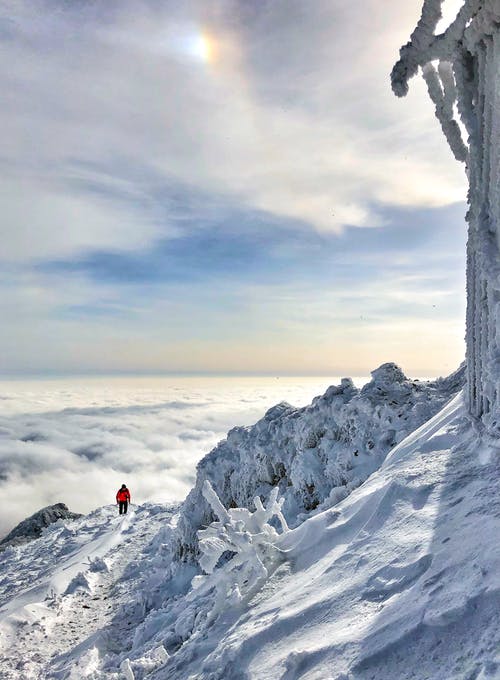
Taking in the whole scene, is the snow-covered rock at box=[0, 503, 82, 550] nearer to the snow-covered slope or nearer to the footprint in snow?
the snow-covered slope

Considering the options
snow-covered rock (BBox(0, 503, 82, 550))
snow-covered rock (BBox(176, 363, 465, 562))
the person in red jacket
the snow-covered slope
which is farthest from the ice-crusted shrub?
snow-covered rock (BBox(0, 503, 82, 550))

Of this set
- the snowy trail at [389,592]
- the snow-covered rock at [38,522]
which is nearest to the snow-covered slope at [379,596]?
the snowy trail at [389,592]

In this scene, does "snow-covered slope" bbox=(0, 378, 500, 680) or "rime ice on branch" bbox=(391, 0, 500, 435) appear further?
"rime ice on branch" bbox=(391, 0, 500, 435)

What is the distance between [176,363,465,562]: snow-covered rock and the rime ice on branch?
4.43m

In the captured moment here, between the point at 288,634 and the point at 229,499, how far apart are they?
12.1 metres

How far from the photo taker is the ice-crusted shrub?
6.27m

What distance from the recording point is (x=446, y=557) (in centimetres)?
412

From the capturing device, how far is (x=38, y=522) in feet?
105

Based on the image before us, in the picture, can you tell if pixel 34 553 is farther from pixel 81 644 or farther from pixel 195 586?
pixel 195 586

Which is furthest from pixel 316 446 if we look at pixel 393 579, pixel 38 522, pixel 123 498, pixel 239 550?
pixel 38 522

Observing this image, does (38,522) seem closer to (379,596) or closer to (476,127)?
(379,596)

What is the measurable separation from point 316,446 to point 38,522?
2562 centimetres

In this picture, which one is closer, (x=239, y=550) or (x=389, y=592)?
(x=389, y=592)

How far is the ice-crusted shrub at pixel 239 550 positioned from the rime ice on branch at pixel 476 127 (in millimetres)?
3359
